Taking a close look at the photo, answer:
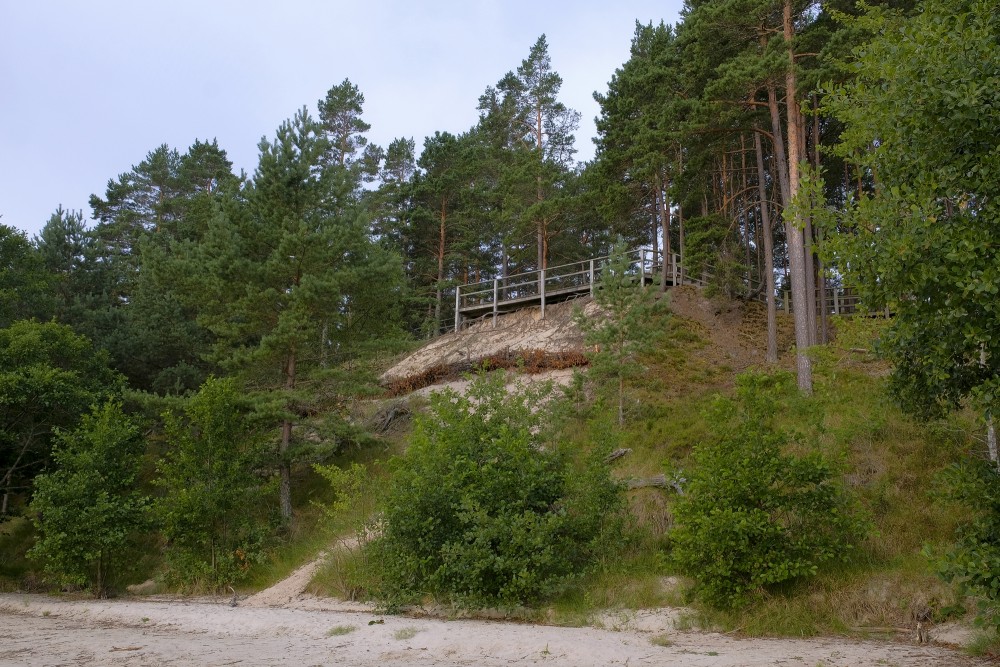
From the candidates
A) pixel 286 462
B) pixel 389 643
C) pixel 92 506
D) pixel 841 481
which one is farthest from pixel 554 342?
pixel 389 643

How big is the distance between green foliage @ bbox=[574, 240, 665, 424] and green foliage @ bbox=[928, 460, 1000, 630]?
989 cm

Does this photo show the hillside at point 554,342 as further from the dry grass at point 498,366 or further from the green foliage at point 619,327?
the green foliage at point 619,327

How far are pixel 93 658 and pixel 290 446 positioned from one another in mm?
9705

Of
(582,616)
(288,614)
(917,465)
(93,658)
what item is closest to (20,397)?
(288,614)

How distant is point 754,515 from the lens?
332 inches

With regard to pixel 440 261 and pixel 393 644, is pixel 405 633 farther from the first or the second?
pixel 440 261

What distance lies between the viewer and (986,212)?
562 centimetres

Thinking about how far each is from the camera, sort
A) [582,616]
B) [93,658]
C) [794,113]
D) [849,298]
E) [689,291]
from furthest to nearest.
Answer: [849,298]
[689,291]
[794,113]
[582,616]
[93,658]

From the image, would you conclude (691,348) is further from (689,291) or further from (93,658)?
(93,658)

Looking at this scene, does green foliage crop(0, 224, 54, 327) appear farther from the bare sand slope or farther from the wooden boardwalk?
the bare sand slope

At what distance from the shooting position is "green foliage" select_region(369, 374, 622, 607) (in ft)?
32.8

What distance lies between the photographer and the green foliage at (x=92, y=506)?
15445 mm

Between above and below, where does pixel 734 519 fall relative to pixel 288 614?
above

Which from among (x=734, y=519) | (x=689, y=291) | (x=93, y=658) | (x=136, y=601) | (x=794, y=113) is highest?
(x=794, y=113)
